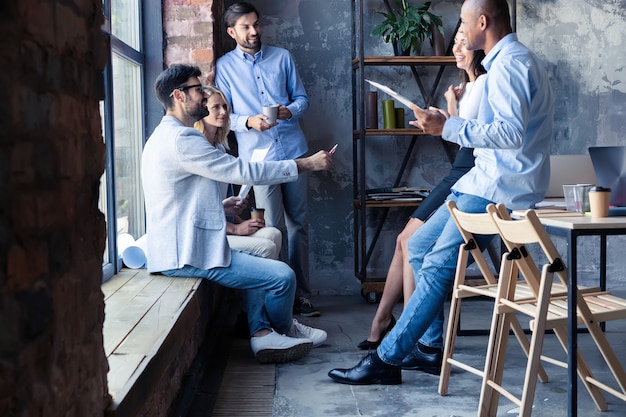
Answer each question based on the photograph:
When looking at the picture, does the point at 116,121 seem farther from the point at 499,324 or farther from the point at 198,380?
the point at 499,324

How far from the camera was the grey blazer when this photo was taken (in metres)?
3.55

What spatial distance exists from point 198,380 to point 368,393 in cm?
77

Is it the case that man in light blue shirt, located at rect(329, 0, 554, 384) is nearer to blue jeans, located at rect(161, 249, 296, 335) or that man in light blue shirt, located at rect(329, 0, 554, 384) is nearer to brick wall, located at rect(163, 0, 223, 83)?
blue jeans, located at rect(161, 249, 296, 335)

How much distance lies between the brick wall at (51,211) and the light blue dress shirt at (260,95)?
11.7 feet

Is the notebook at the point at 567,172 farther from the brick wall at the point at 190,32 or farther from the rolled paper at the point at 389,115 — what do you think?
the brick wall at the point at 190,32

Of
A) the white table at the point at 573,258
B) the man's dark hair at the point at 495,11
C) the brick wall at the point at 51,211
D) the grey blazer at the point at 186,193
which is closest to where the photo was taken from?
the brick wall at the point at 51,211

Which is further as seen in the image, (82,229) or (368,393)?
(368,393)

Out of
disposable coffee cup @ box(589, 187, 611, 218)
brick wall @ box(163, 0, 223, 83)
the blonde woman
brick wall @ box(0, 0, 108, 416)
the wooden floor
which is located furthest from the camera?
brick wall @ box(163, 0, 223, 83)

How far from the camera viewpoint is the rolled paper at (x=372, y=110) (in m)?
5.57

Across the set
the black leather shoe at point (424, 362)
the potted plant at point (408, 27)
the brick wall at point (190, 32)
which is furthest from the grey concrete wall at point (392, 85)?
the black leather shoe at point (424, 362)

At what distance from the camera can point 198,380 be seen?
11.7ft

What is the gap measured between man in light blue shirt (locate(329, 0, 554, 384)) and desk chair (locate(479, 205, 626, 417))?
0.35 metres

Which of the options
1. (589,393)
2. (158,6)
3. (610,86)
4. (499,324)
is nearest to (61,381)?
(499,324)

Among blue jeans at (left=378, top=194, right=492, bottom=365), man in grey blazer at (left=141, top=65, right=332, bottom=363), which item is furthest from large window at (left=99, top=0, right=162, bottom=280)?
blue jeans at (left=378, top=194, right=492, bottom=365)
